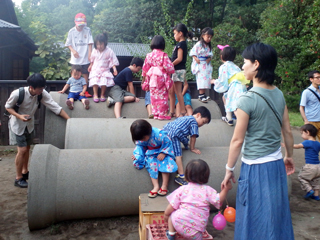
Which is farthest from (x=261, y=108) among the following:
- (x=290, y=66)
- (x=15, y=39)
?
(x=290, y=66)

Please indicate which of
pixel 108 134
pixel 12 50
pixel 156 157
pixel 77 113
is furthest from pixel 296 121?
pixel 12 50

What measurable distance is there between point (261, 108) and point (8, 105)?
404cm

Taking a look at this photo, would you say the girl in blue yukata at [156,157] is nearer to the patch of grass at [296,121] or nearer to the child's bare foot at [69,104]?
the child's bare foot at [69,104]

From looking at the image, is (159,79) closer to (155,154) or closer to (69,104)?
(69,104)

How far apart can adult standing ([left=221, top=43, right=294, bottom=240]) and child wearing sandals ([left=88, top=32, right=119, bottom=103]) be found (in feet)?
15.0

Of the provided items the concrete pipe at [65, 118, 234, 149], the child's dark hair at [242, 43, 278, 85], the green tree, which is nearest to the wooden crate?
Answer: the child's dark hair at [242, 43, 278, 85]

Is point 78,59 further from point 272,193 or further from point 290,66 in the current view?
point 290,66

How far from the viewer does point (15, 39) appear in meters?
A: 13.3

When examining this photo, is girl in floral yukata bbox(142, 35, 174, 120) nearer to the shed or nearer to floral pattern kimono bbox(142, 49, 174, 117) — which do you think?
floral pattern kimono bbox(142, 49, 174, 117)

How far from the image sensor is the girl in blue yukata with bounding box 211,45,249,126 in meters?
5.73

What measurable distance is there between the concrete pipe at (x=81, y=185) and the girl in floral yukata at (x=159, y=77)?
6.30 ft

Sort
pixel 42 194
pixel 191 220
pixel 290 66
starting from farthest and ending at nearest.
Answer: pixel 290 66 → pixel 42 194 → pixel 191 220

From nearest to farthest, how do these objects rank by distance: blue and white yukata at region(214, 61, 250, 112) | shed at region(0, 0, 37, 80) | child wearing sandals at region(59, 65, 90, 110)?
blue and white yukata at region(214, 61, 250, 112) → child wearing sandals at region(59, 65, 90, 110) → shed at region(0, 0, 37, 80)

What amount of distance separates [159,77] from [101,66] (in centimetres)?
171
